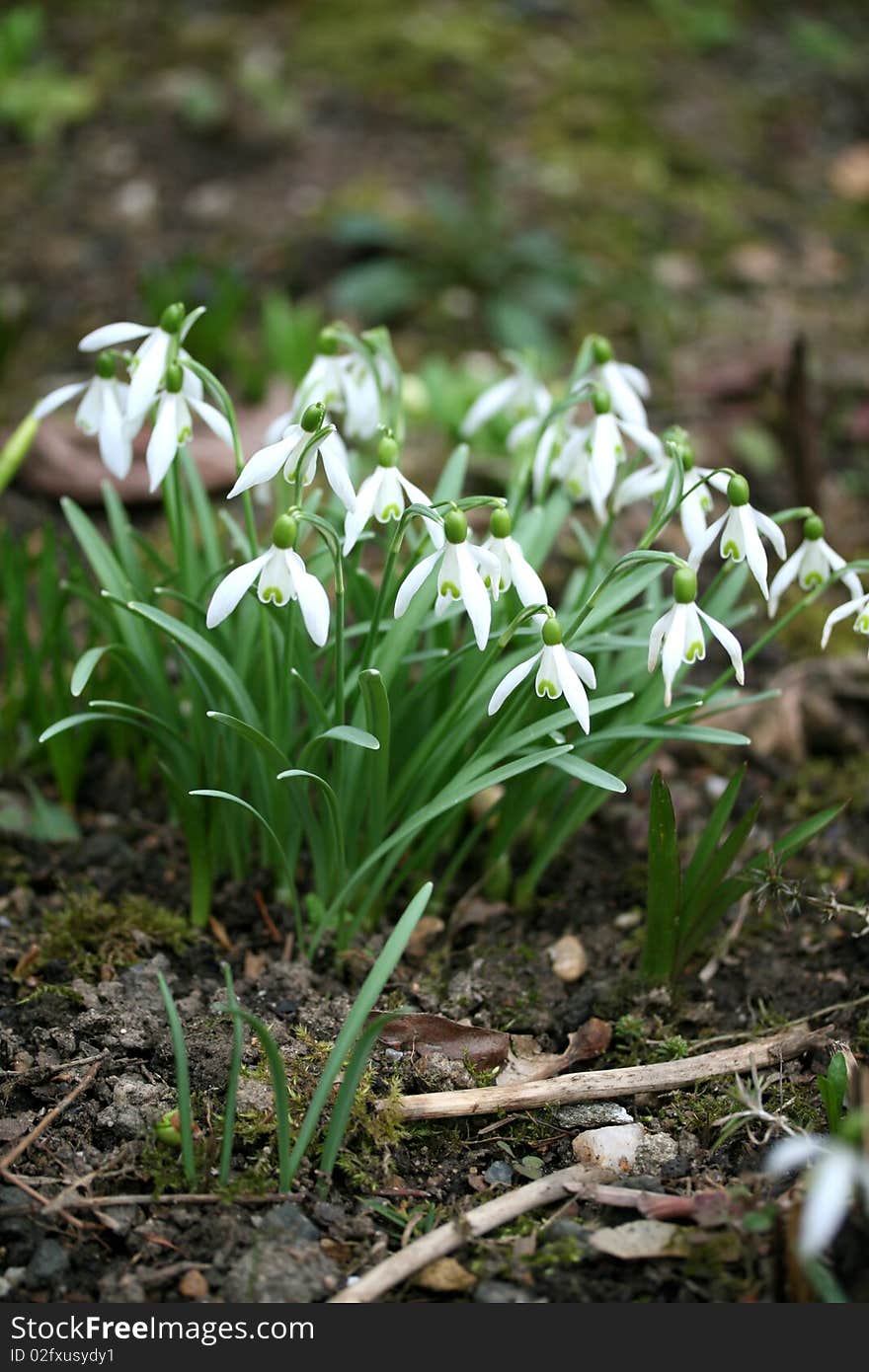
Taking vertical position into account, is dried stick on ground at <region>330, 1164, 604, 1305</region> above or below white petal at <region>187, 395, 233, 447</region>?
below

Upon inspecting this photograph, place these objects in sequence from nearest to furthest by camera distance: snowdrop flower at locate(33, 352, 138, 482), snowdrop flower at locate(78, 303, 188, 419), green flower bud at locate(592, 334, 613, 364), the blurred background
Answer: snowdrop flower at locate(78, 303, 188, 419), snowdrop flower at locate(33, 352, 138, 482), green flower bud at locate(592, 334, 613, 364), the blurred background

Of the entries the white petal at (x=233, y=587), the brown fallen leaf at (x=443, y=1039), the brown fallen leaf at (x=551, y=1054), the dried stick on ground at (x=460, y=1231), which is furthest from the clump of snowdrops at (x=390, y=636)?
the dried stick on ground at (x=460, y=1231)

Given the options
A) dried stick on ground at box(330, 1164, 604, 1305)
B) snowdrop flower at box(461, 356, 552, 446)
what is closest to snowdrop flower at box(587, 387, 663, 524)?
snowdrop flower at box(461, 356, 552, 446)

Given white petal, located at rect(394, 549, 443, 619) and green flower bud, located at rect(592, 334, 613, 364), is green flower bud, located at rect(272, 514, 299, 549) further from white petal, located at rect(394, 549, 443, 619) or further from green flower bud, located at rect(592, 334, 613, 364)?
green flower bud, located at rect(592, 334, 613, 364)

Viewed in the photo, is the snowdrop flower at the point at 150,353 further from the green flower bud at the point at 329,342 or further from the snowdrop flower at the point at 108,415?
the green flower bud at the point at 329,342

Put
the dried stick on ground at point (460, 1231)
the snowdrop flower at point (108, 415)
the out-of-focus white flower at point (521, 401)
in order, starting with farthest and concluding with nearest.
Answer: the out-of-focus white flower at point (521, 401) < the snowdrop flower at point (108, 415) < the dried stick on ground at point (460, 1231)

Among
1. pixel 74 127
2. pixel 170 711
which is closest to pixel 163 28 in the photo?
pixel 74 127
